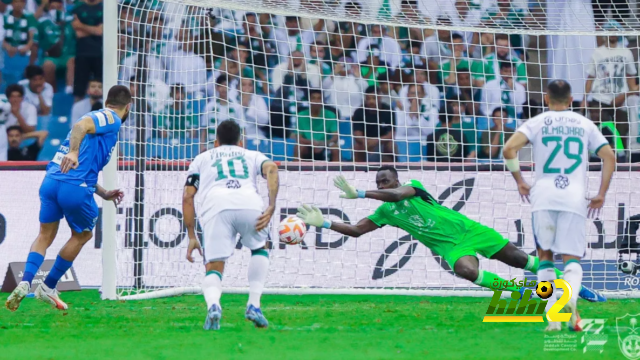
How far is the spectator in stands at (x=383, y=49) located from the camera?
13.5m

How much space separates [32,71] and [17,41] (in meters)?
0.75

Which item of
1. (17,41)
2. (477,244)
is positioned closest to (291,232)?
(477,244)

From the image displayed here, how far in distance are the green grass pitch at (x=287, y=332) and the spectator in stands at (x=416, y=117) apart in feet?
10.0

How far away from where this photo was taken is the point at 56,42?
1553cm

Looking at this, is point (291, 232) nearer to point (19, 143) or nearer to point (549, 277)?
point (549, 277)

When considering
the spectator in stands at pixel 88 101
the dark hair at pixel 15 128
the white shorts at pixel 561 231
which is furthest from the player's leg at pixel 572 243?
the dark hair at pixel 15 128

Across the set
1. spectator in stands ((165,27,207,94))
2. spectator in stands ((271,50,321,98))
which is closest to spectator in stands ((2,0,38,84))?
spectator in stands ((165,27,207,94))

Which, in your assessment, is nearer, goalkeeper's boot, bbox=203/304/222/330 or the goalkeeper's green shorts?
goalkeeper's boot, bbox=203/304/222/330

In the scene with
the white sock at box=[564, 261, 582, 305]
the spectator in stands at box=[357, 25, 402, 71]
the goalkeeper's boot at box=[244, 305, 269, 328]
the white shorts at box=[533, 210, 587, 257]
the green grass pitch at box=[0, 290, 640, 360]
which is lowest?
the green grass pitch at box=[0, 290, 640, 360]

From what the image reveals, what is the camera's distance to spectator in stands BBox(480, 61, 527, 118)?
13.4 metres

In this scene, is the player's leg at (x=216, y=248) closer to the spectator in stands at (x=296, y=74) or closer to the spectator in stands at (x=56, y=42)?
the spectator in stands at (x=296, y=74)

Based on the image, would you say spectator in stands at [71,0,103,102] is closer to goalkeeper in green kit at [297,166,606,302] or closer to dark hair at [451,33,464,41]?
dark hair at [451,33,464,41]
